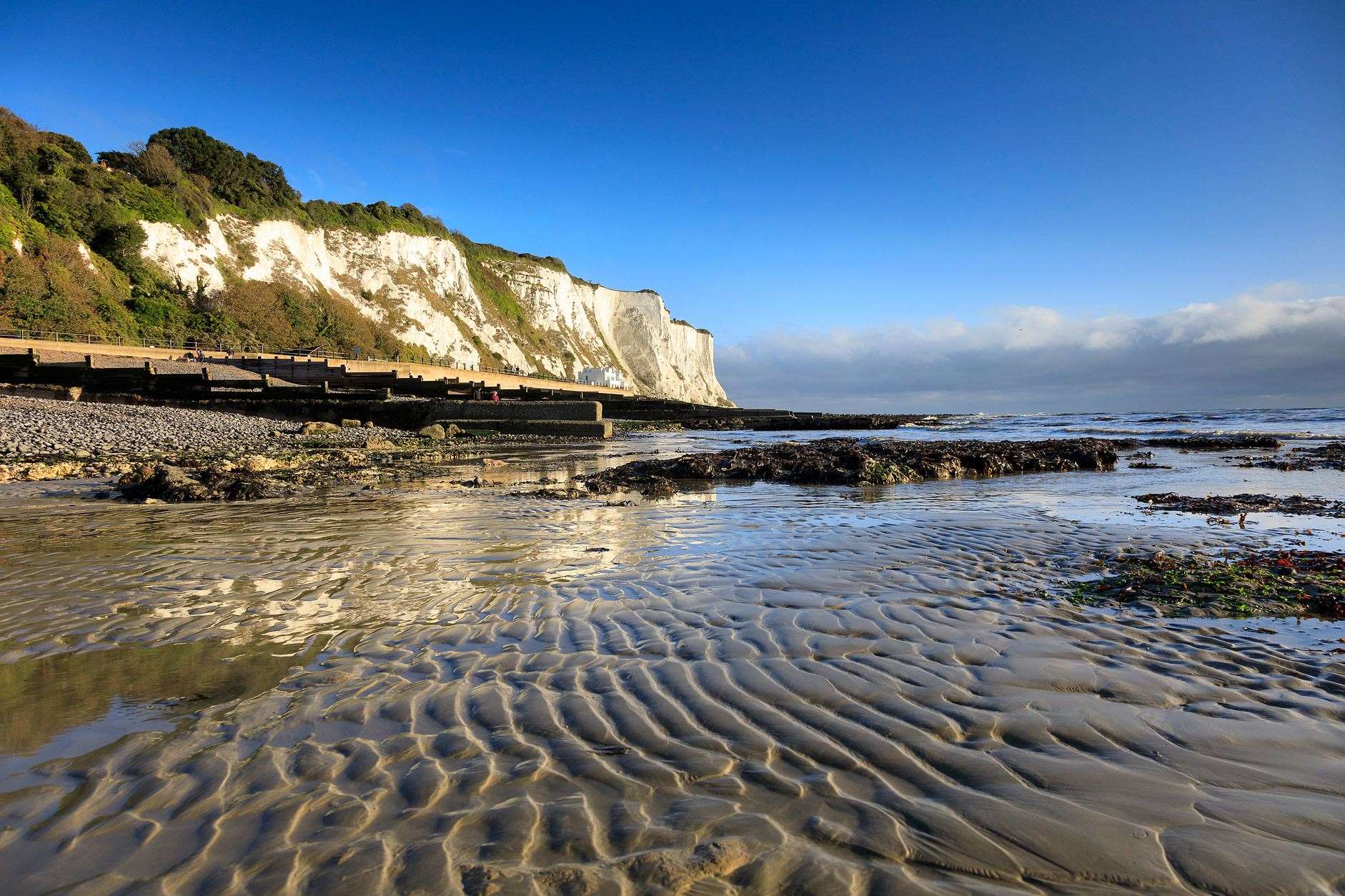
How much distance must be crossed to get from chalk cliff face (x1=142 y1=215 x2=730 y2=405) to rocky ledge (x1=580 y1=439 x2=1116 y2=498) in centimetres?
5470

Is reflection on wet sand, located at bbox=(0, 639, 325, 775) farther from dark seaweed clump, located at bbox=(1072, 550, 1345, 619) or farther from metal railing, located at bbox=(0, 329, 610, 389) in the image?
metal railing, located at bbox=(0, 329, 610, 389)

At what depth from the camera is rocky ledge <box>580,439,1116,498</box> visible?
11.3 meters

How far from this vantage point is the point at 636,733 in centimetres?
273

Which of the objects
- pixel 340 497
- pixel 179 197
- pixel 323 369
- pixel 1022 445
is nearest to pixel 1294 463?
pixel 1022 445

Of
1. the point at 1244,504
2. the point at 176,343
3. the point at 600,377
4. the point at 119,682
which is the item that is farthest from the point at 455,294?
the point at 119,682

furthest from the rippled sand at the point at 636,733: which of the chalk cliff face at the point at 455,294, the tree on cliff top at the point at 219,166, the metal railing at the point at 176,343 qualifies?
the tree on cliff top at the point at 219,166

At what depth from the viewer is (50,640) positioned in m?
3.65

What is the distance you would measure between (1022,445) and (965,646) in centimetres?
1593

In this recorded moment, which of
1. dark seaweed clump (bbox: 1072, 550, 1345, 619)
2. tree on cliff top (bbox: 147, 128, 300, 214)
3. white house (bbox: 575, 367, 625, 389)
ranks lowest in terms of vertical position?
dark seaweed clump (bbox: 1072, 550, 1345, 619)

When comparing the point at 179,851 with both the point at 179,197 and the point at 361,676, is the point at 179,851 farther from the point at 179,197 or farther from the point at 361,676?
the point at 179,197

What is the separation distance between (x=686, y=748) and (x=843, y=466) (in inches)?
404

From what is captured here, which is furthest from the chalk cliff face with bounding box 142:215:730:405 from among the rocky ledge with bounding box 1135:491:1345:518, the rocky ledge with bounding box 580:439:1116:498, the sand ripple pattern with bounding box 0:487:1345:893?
the rocky ledge with bounding box 1135:491:1345:518

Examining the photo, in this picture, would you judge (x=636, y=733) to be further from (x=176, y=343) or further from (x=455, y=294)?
(x=455, y=294)

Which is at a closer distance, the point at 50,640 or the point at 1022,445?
the point at 50,640
